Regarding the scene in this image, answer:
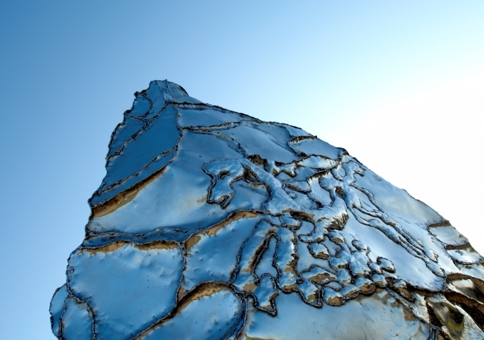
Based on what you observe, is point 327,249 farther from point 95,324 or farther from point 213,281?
point 95,324

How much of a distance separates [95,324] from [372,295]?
1172 millimetres

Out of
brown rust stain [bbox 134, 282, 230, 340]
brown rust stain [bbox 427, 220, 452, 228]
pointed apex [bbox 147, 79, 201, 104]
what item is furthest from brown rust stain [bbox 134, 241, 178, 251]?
brown rust stain [bbox 427, 220, 452, 228]

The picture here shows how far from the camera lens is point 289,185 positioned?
2.70 metres

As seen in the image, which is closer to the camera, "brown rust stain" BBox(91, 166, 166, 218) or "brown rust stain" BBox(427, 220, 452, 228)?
"brown rust stain" BBox(91, 166, 166, 218)

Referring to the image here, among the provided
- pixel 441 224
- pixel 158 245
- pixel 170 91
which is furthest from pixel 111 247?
pixel 441 224

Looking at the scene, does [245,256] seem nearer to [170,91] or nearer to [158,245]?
[158,245]

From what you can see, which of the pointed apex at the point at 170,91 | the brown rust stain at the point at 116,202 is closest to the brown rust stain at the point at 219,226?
the brown rust stain at the point at 116,202

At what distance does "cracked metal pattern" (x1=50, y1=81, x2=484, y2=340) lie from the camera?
6.60ft

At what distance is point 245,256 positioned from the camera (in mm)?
2160

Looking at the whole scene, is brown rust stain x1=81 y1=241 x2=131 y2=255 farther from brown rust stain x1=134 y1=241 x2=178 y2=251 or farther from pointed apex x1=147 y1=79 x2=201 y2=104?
pointed apex x1=147 y1=79 x2=201 y2=104

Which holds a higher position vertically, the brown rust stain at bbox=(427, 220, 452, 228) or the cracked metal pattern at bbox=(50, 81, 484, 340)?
the brown rust stain at bbox=(427, 220, 452, 228)

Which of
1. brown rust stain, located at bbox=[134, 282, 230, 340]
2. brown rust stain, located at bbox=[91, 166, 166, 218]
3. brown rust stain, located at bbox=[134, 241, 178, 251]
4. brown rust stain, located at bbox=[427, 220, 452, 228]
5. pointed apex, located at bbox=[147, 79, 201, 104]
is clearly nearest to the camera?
brown rust stain, located at bbox=[134, 282, 230, 340]

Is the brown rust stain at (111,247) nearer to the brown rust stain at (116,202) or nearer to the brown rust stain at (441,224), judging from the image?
the brown rust stain at (116,202)

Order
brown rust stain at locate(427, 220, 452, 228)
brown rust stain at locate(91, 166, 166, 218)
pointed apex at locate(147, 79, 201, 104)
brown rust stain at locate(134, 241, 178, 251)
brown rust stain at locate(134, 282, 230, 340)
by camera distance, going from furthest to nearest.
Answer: pointed apex at locate(147, 79, 201, 104), brown rust stain at locate(427, 220, 452, 228), brown rust stain at locate(91, 166, 166, 218), brown rust stain at locate(134, 241, 178, 251), brown rust stain at locate(134, 282, 230, 340)
